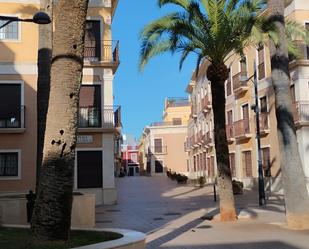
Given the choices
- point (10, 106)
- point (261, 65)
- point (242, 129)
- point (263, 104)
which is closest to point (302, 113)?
point (263, 104)

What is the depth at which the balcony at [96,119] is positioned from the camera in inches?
1123

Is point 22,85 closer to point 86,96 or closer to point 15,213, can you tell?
point 86,96

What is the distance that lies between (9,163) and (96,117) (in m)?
5.31

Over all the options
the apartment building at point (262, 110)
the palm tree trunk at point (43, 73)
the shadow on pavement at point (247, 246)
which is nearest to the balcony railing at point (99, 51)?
the apartment building at point (262, 110)

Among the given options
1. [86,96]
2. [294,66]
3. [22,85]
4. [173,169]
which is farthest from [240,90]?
[173,169]

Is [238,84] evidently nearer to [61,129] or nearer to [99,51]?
[99,51]

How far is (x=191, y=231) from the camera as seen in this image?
14.1 metres

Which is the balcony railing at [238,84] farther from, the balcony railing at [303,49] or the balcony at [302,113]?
the balcony at [302,113]

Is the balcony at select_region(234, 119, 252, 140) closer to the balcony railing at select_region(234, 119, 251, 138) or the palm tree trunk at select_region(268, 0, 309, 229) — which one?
the balcony railing at select_region(234, 119, 251, 138)

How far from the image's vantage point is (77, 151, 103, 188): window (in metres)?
28.2

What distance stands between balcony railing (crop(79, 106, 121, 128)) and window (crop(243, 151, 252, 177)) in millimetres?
12726

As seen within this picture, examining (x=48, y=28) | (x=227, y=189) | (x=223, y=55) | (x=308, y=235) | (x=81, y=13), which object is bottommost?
(x=308, y=235)

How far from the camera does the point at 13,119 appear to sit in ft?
90.1

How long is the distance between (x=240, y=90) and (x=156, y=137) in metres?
48.4
